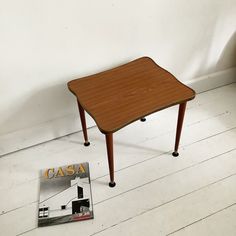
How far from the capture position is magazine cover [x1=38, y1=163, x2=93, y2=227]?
3.91 feet

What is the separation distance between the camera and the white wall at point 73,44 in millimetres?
1164

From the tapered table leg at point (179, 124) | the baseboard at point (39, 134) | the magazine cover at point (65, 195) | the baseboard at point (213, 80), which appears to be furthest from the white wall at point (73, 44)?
the tapered table leg at point (179, 124)

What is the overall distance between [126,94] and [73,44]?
1.03 ft

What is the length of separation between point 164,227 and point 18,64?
0.84 m

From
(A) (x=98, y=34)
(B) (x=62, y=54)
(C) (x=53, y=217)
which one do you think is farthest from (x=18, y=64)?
(C) (x=53, y=217)

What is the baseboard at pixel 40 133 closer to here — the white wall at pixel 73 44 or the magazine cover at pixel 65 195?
the white wall at pixel 73 44

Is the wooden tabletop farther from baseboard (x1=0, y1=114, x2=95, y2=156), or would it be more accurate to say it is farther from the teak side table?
baseboard (x1=0, y1=114, x2=95, y2=156)

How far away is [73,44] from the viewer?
126 cm

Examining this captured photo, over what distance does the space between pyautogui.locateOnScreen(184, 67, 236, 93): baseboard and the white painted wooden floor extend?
0.13 metres

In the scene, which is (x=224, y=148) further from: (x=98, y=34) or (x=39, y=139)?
(x=39, y=139)

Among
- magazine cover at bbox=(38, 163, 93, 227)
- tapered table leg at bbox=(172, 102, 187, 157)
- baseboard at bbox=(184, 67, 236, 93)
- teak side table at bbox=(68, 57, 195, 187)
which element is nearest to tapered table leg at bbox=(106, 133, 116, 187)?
teak side table at bbox=(68, 57, 195, 187)

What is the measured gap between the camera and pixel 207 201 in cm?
121

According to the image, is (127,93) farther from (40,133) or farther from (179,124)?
(40,133)

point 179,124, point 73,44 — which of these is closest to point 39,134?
point 73,44
